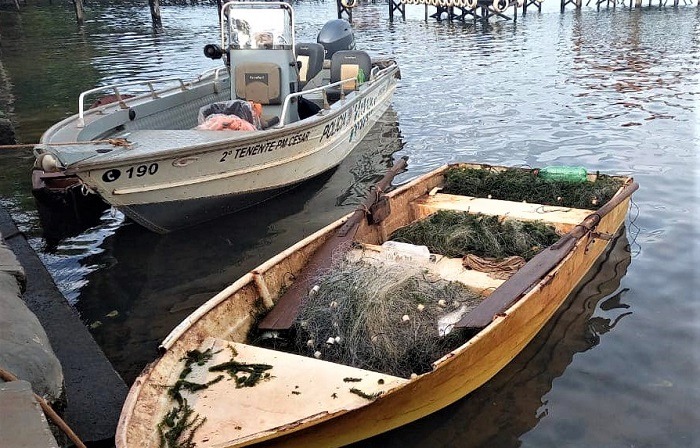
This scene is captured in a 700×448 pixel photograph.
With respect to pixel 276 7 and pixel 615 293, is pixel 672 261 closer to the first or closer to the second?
pixel 615 293

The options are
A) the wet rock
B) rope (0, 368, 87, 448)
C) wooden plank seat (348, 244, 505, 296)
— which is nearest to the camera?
rope (0, 368, 87, 448)

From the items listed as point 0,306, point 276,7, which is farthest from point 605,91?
point 0,306

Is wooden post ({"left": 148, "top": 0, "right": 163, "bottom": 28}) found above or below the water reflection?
above

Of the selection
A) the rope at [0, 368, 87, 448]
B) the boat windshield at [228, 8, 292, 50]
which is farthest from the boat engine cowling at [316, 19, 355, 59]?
the rope at [0, 368, 87, 448]

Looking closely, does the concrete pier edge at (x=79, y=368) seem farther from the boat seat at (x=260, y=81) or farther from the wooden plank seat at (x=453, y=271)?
the boat seat at (x=260, y=81)

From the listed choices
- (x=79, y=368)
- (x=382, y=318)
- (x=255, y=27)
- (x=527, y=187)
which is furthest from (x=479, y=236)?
(x=255, y=27)

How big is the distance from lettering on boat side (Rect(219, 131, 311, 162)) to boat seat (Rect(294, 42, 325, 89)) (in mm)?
3298

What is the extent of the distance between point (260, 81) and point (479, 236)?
15.7 feet

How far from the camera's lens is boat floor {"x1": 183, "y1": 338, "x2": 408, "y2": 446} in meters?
3.50

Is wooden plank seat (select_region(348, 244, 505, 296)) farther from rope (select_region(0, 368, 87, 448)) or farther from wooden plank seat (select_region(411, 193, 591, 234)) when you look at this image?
rope (select_region(0, 368, 87, 448))

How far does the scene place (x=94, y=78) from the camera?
19.0 m

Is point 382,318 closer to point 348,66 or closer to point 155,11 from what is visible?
point 348,66

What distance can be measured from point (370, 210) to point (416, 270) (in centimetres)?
107

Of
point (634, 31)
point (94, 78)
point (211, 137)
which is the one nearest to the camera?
point (211, 137)
